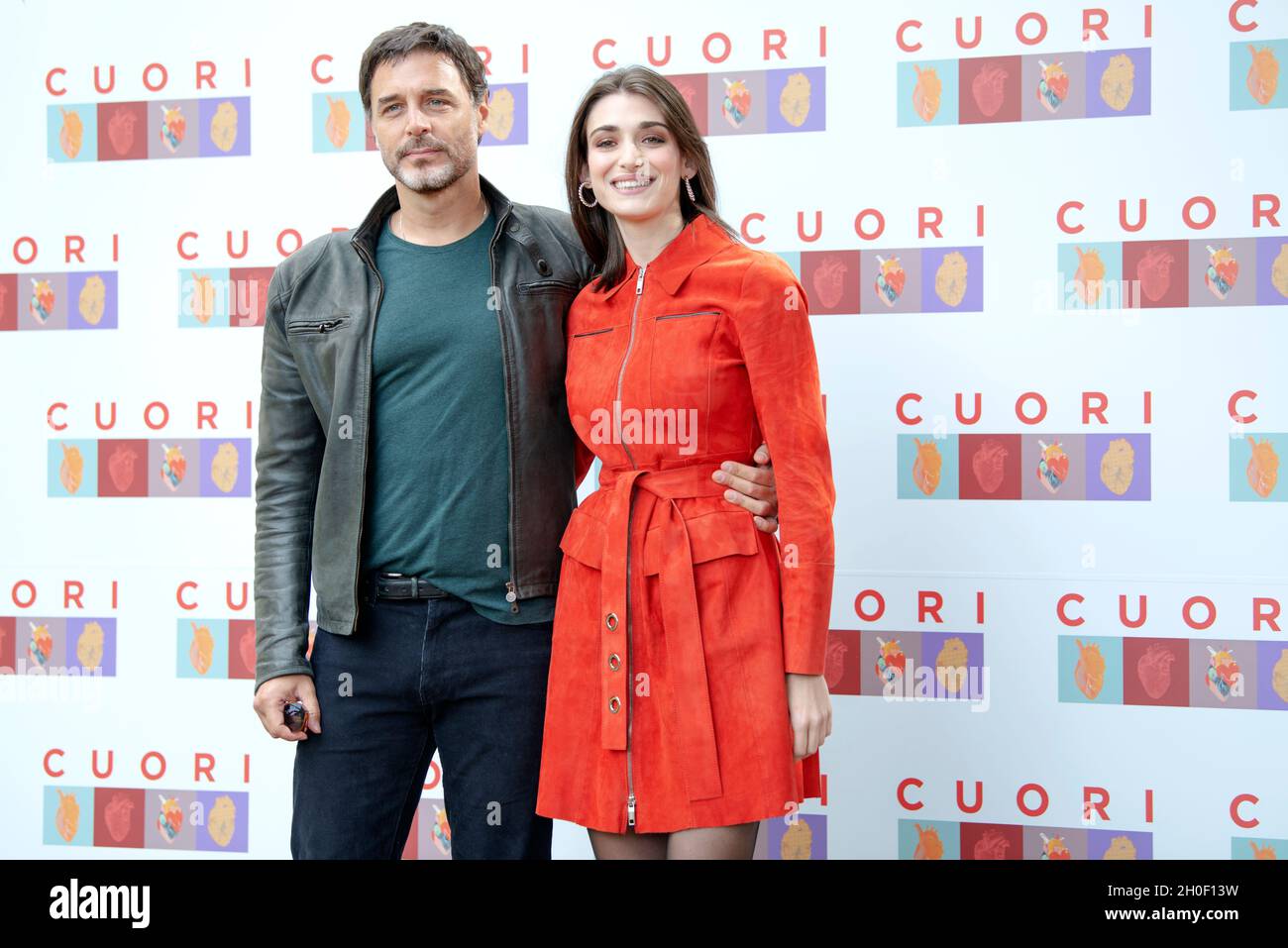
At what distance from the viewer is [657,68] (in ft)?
8.27

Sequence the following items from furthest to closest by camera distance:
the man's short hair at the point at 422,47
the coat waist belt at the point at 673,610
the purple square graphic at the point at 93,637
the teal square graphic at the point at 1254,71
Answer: the purple square graphic at the point at 93,637 → the teal square graphic at the point at 1254,71 → the man's short hair at the point at 422,47 → the coat waist belt at the point at 673,610

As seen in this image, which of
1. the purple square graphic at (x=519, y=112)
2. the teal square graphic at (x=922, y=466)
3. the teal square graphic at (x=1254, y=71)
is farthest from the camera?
the purple square graphic at (x=519, y=112)

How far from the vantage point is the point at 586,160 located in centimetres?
181

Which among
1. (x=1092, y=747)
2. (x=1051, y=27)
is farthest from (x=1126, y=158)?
(x=1092, y=747)

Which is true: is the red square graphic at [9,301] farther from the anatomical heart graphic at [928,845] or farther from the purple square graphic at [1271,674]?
the purple square graphic at [1271,674]

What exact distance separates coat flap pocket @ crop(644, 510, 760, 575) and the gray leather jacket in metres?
0.23

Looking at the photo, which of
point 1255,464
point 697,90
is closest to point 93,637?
point 697,90

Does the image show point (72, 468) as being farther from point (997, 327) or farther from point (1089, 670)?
point (1089, 670)

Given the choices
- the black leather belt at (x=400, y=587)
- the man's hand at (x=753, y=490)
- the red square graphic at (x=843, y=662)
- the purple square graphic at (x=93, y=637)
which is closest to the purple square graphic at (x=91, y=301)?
the purple square graphic at (x=93, y=637)

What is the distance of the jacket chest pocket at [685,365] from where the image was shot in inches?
64.6

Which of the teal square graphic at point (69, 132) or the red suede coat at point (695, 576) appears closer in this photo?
the red suede coat at point (695, 576)

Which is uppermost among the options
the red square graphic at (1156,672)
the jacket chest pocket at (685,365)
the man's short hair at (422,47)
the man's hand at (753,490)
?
the man's short hair at (422,47)

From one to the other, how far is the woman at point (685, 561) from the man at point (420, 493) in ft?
0.37

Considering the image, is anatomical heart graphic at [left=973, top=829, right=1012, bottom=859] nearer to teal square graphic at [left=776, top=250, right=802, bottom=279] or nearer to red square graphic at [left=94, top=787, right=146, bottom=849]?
teal square graphic at [left=776, top=250, right=802, bottom=279]
